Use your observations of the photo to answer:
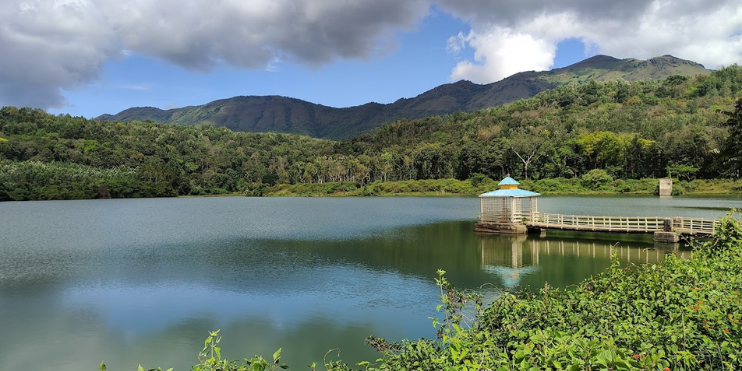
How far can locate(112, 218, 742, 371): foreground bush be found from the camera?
376 centimetres

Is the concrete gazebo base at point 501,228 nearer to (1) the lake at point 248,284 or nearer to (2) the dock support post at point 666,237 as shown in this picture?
(1) the lake at point 248,284

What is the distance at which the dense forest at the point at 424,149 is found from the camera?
240 ft

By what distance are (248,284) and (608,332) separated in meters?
14.3

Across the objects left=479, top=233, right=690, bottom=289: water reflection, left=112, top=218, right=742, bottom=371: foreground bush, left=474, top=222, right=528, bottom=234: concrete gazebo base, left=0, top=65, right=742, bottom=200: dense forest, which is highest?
left=0, top=65, right=742, bottom=200: dense forest

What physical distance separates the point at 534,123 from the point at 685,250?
8705cm

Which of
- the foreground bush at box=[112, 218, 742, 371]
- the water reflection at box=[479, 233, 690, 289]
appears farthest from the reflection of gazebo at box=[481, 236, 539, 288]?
the foreground bush at box=[112, 218, 742, 371]

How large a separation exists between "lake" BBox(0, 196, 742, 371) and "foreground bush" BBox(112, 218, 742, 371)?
1.85 metres

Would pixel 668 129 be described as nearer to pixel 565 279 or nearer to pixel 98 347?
pixel 565 279

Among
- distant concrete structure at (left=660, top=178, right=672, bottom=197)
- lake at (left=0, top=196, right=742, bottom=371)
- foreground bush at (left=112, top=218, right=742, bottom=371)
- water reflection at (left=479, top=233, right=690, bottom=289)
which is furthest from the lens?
distant concrete structure at (left=660, top=178, right=672, bottom=197)

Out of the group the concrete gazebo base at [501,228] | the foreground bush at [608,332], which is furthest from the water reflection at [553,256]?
the foreground bush at [608,332]

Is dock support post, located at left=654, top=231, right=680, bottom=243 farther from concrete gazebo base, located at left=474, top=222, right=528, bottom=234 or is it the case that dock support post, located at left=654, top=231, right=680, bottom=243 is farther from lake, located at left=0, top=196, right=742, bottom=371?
concrete gazebo base, located at left=474, top=222, right=528, bottom=234

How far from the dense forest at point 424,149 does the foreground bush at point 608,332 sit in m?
49.3

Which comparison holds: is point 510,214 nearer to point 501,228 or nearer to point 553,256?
point 501,228

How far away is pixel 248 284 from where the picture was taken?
55.5 feet
